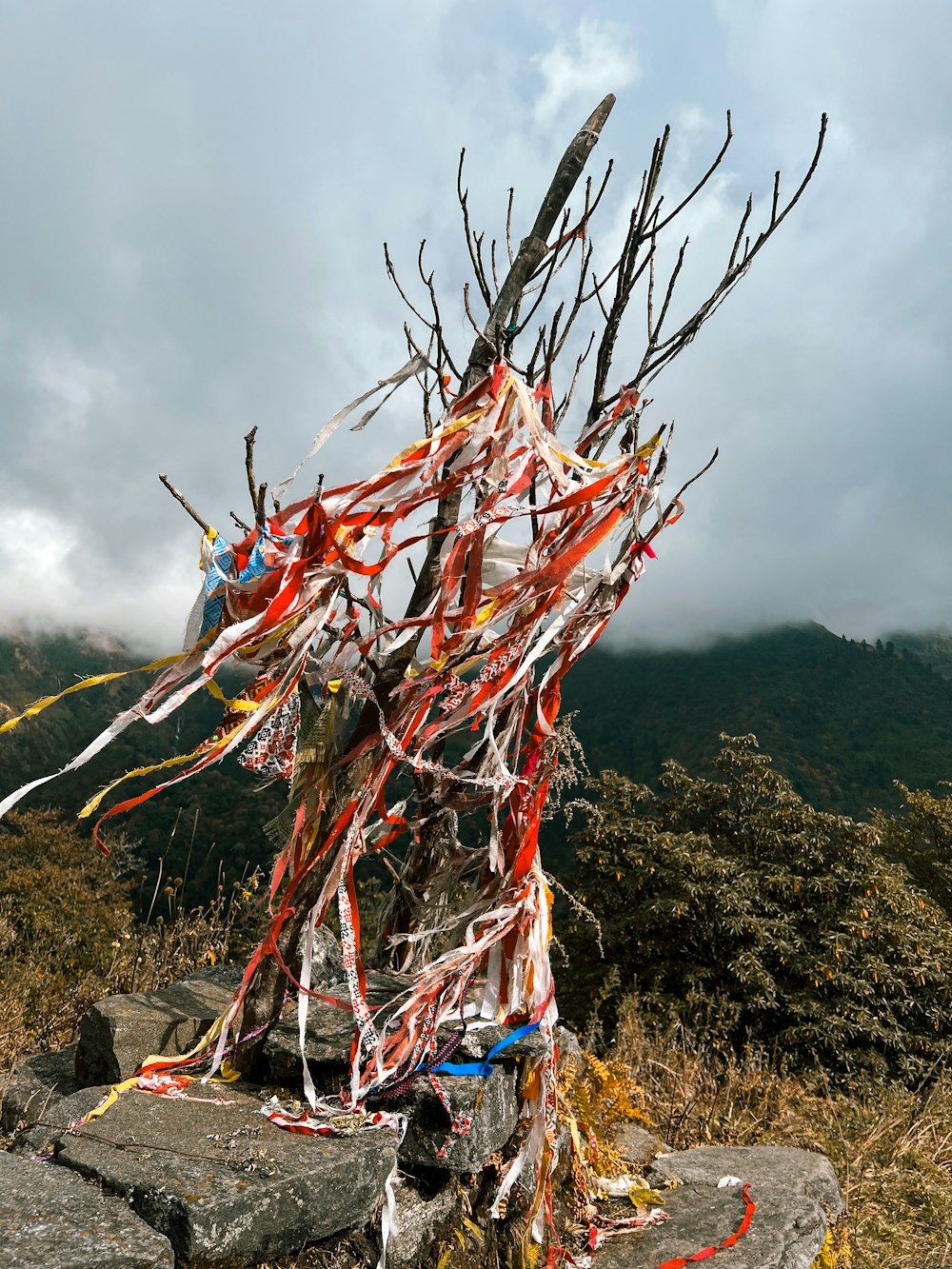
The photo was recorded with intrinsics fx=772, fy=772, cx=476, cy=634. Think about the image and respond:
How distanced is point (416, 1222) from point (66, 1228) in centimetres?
116

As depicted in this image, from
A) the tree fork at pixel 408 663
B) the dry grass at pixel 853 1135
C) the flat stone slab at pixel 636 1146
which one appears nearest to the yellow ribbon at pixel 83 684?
the tree fork at pixel 408 663

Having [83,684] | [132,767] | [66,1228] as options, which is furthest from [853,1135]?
[132,767]

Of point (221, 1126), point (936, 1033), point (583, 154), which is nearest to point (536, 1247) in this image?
point (221, 1126)

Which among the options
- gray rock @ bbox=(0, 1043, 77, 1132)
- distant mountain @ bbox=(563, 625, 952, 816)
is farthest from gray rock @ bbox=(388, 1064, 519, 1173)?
distant mountain @ bbox=(563, 625, 952, 816)

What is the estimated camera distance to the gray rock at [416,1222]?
224 cm

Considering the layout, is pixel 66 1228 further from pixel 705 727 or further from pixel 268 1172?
pixel 705 727

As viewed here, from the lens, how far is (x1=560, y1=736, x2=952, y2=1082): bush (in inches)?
430

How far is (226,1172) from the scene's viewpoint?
1.91 m

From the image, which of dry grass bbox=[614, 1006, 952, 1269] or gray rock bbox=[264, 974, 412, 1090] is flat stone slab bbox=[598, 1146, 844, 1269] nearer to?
dry grass bbox=[614, 1006, 952, 1269]

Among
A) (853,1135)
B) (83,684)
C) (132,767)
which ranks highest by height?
(83,684)

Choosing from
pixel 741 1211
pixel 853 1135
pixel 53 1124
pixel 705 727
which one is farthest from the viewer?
pixel 705 727

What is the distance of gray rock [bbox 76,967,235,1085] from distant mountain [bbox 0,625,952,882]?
24.5 meters

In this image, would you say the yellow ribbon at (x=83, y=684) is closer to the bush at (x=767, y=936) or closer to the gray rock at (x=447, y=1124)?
the gray rock at (x=447, y=1124)

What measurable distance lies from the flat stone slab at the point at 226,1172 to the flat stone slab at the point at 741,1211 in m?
1.25
